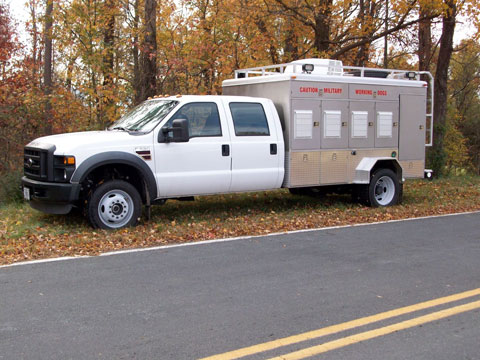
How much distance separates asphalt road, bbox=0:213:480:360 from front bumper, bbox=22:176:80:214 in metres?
1.72

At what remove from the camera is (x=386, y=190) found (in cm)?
1198

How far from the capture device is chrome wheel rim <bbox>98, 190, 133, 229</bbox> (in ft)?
28.4

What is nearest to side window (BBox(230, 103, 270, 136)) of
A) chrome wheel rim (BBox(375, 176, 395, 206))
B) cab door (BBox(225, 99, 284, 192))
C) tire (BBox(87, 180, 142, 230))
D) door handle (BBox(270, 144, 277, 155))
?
cab door (BBox(225, 99, 284, 192))

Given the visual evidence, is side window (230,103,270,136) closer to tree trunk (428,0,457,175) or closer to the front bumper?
the front bumper

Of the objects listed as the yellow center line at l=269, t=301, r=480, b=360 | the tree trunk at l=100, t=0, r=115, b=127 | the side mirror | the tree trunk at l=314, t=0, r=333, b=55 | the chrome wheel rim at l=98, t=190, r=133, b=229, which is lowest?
the yellow center line at l=269, t=301, r=480, b=360

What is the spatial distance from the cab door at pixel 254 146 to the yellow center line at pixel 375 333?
5.21 meters

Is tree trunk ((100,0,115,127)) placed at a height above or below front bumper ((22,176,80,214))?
above

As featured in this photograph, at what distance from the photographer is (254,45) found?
62.6 feet

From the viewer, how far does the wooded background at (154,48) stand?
602 inches

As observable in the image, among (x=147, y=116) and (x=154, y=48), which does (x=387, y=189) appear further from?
(x=154, y=48)

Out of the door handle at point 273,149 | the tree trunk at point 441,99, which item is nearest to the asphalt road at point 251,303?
the door handle at point 273,149

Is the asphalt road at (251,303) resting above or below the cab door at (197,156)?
below

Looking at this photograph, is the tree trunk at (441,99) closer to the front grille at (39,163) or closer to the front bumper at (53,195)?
the front bumper at (53,195)

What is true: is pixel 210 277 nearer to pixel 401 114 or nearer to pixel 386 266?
pixel 386 266
